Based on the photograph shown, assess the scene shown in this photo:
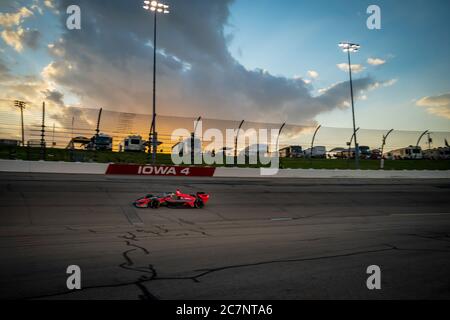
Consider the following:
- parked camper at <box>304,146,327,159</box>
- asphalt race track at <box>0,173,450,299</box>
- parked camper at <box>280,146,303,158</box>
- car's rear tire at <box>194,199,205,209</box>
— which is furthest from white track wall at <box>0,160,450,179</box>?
car's rear tire at <box>194,199,205,209</box>

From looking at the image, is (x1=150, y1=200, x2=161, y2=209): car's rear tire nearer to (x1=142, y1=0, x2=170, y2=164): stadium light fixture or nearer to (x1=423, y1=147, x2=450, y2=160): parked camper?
(x1=142, y1=0, x2=170, y2=164): stadium light fixture

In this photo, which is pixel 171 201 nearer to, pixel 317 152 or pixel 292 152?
pixel 292 152

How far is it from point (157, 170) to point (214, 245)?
13.0m

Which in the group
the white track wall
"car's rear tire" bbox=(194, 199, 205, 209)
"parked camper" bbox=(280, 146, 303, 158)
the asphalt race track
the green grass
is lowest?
the asphalt race track

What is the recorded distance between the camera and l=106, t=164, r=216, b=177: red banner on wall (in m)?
18.6

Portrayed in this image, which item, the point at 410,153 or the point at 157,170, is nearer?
the point at 157,170

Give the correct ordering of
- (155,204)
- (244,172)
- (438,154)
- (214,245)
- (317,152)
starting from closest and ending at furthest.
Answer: (214,245) → (155,204) → (244,172) → (317,152) → (438,154)

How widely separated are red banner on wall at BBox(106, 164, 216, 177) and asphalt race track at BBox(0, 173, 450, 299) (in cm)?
396

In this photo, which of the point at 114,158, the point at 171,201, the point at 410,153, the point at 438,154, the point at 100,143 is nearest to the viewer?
the point at 171,201

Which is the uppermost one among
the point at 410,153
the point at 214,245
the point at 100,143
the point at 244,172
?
the point at 410,153

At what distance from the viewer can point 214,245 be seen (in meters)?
6.64

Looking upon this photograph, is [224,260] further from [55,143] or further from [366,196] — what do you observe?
[55,143]

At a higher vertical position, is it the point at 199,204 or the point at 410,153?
the point at 410,153

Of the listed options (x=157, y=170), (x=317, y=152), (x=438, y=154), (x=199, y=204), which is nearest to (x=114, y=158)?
(x=157, y=170)
